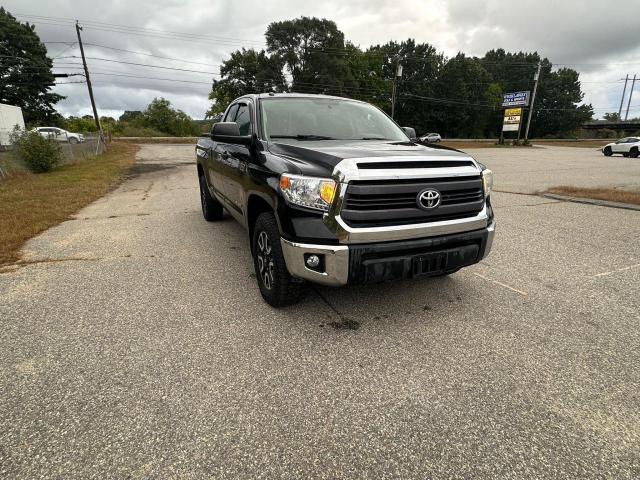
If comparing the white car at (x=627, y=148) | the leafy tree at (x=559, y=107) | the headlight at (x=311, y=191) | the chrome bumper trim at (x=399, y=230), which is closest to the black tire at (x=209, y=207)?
the headlight at (x=311, y=191)

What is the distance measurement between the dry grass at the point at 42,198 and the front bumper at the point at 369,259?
4003 mm

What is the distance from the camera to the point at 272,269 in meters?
3.02

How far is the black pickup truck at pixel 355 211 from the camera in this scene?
99.9 inches

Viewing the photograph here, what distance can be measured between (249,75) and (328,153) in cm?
5714

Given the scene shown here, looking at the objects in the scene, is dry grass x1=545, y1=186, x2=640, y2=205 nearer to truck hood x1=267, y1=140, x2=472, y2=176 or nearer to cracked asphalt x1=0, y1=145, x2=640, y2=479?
cracked asphalt x1=0, y1=145, x2=640, y2=479

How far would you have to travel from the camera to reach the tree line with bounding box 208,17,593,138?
5297 centimetres

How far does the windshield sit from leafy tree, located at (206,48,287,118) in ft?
169

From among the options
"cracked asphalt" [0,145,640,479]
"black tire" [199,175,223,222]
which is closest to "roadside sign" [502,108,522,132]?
"cracked asphalt" [0,145,640,479]

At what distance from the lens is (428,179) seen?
2.71 metres

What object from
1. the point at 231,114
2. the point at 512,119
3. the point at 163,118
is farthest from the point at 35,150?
the point at 163,118

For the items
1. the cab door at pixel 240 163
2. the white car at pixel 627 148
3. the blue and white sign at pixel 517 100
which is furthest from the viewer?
the blue and white sign at pixel 517 100

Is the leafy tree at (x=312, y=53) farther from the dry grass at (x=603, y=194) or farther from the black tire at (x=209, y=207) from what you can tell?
the black tire at (x=209, y=207)

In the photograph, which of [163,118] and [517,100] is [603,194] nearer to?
[517,100]

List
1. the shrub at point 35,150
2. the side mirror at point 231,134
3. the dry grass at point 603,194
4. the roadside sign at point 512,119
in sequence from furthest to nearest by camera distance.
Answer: the roadside sign at point 512,119 < the shrub at point 35,150 < the dry grass at point 603,194 < the side mirror at point 231,134
